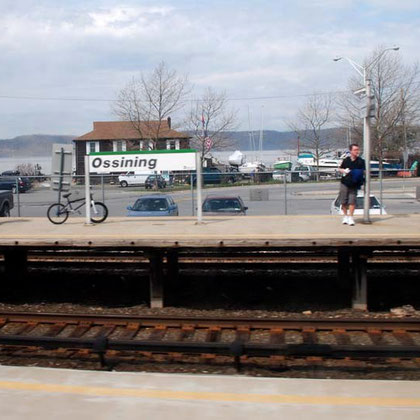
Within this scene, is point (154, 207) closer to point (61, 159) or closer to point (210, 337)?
point (61, 159)

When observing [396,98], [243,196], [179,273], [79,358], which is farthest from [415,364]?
[396,98]

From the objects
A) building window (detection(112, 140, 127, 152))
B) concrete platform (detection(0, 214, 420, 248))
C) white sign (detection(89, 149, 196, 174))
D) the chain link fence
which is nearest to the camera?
concrete platform (detection(0, 214, 420, 248))

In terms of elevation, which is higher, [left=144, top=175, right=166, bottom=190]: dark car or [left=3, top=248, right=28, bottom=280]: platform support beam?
[left=144, top=175, right=166, bottom=190]: dark car

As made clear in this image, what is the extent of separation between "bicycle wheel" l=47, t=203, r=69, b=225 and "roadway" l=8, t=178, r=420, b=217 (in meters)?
10.5

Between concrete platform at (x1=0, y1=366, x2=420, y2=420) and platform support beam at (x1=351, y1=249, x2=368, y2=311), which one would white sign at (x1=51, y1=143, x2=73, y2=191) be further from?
concrete platform at (x1=0, y1=366, x2=420, y2=420)

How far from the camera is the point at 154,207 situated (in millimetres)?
19297

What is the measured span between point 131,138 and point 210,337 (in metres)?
51.9

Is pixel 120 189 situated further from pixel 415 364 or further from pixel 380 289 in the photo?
pixel 415 364

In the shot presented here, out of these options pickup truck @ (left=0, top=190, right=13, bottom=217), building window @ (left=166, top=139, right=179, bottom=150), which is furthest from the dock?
building window @ (left=166, top=139, right=179, bottom=150)

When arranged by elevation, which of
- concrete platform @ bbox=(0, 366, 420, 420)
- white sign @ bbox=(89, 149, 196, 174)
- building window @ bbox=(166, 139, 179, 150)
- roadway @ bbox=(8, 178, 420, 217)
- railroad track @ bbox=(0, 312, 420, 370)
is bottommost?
railroad track @ bbox=(0, 312, 420, 370)

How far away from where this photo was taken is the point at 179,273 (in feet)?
38.2

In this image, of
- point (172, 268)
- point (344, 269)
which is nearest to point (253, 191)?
point (172, 268)

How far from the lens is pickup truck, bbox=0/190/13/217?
21275 mm

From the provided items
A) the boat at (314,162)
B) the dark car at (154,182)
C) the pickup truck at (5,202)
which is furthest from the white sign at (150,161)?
the boat at (314,162)
